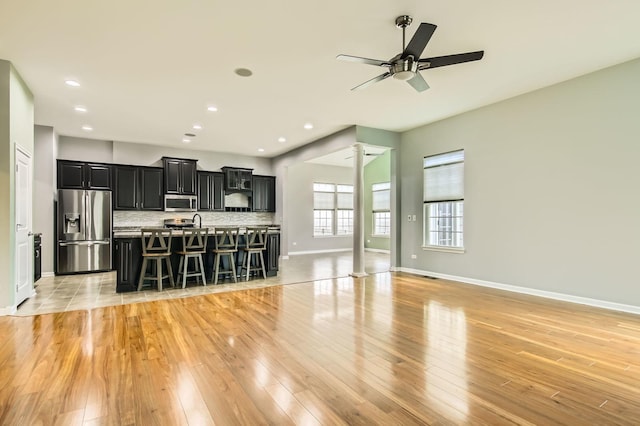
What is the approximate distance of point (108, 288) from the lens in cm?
563

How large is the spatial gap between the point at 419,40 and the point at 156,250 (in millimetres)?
5003

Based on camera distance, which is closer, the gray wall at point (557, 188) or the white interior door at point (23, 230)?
the gray wall at point (557, 188)

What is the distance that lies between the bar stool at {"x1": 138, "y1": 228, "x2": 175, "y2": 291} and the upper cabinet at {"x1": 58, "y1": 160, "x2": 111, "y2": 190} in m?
3.15

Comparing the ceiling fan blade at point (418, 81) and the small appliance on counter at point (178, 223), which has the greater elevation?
the ceiling fan blade at point (418, 81)

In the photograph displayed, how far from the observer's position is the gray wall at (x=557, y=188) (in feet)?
13.7

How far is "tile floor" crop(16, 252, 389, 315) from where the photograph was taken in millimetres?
4559

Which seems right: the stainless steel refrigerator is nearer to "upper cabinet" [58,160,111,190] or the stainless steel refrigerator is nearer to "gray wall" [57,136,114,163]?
"upper cabinet" [58,160,111,190]

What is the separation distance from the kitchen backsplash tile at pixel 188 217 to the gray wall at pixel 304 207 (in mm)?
885

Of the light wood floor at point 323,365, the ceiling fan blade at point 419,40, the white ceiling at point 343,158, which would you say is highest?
the white ceiling at point 343,158

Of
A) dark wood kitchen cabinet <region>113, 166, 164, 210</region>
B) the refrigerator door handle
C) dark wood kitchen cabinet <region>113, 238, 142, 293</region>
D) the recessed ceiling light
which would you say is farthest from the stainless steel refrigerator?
the recessed ceiling light

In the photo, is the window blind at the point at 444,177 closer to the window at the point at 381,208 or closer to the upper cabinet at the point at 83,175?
the window at the point at 381,208

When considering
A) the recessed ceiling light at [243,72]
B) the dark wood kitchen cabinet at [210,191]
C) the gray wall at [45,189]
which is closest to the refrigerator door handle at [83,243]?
the gray wall at [45,189]

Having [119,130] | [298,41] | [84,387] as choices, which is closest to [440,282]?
[298,41]

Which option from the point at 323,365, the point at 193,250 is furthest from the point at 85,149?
the point at 323,365
